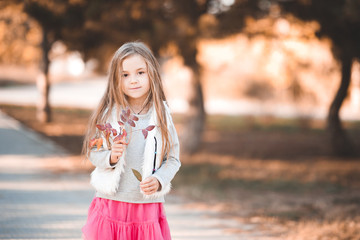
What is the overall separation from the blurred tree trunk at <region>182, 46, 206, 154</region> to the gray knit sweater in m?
6.93

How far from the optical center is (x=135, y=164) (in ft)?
7.12

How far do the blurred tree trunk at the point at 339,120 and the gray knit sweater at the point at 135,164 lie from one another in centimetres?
850

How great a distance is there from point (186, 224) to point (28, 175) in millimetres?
3241

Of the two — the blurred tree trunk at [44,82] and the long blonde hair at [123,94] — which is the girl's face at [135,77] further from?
the blurred tree trunk at [44,82]

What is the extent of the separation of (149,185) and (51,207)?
3077 mm

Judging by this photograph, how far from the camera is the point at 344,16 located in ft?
20.8

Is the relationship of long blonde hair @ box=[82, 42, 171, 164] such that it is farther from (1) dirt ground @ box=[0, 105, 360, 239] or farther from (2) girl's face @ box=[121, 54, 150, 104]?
(1) dirt ground @ box=[0, 105, 360, 239]

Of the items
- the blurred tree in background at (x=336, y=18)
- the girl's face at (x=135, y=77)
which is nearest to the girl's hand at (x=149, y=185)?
the girl's face at (x=135, y=77)

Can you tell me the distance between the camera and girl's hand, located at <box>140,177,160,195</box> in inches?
78.4

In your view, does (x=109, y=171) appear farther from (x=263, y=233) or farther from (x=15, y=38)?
(x=15, y=38)

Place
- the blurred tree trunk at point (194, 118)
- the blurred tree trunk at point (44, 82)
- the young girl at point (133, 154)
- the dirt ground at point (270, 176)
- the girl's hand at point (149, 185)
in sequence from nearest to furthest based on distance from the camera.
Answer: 1. the girl's hand at point (149, 185)
2. the young girl at point (133, 154)
3. the dirt ground at point (270, 176)
4. the blurred tree trunk at point (194, 118)
5. the blurred tree trunk at point (44, 82)

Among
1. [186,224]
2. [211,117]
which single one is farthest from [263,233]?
[211,117]

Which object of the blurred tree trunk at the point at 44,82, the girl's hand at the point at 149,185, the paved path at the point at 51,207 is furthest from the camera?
the blurred tree trunk at the point at 44,82

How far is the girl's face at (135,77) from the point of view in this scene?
7.16ft
